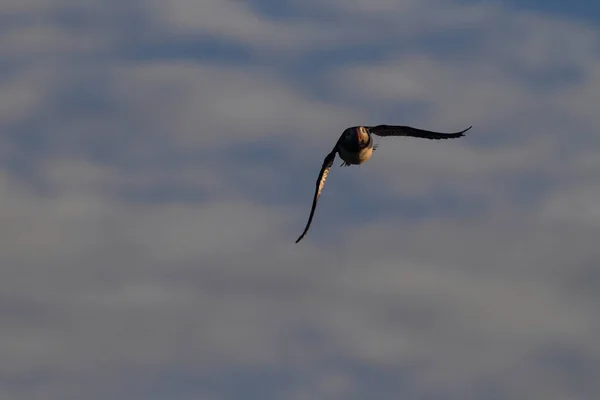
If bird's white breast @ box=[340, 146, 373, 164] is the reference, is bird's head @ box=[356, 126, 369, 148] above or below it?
above

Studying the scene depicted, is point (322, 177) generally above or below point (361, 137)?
below

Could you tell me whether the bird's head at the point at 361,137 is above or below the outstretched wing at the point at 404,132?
above

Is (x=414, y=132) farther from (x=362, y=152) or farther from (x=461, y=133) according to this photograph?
(x=362, y=152)

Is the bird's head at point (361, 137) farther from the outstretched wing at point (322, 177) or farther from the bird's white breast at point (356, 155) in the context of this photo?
the outstretched wing at point (322, 177)

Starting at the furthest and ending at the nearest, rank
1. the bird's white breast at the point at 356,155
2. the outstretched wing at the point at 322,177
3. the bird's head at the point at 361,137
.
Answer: the outstretched wing at the point at 322,177
the bird's white breast at the point at 356,155
the bird's head at the point at 361,137

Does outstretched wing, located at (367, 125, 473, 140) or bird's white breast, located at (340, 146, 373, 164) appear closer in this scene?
bird's white breast, located at (340, 146, 373, 164)

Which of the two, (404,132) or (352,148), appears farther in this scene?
(404,132)

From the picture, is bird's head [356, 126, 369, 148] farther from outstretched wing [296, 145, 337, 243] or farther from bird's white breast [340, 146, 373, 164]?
outstretched wing [296, 145, 337, 243]

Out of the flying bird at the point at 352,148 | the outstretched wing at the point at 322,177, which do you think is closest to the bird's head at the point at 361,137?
the flying bird at the point at 352,148

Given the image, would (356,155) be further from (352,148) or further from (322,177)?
(322,177)

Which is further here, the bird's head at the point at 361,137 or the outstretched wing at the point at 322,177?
the outstretched wing at the point at 322,177

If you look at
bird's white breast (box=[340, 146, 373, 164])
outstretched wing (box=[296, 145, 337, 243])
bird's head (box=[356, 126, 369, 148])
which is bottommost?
outstretched wing (box=[296, 145, 337, 243])

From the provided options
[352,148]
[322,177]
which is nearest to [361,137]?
[352,148]

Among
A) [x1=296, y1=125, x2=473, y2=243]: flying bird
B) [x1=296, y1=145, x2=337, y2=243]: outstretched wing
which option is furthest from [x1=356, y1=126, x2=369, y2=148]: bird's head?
[x1=296, y1=145, x2=337, y2=243]: outstretched wing
